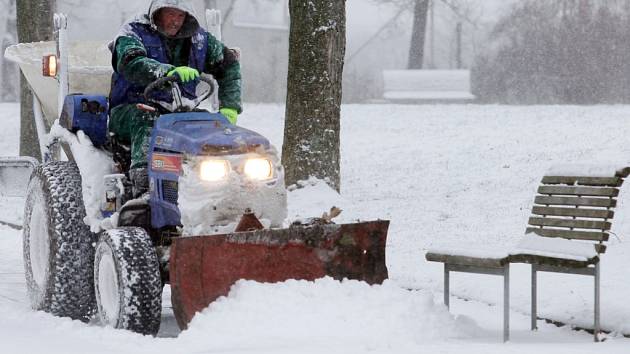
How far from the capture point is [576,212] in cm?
735

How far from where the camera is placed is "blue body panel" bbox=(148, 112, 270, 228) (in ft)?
22.2

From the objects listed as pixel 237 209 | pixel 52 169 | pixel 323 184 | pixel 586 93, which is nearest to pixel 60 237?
pixel 52 169

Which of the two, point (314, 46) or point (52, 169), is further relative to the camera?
point (314, 46)

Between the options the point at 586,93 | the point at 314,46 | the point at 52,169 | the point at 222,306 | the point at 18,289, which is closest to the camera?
the point at 222,306

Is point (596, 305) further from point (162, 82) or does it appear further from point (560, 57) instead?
point (560, 57)

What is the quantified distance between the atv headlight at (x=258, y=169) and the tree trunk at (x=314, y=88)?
4252 millimetres

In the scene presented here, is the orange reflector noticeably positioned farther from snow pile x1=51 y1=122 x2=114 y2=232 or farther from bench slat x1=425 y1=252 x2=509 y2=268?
bench slat x1=425 y1=252 x2=509 y2=268

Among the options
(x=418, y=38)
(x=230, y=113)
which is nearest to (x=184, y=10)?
(x=230, y=113)

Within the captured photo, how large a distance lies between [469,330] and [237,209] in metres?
1.49

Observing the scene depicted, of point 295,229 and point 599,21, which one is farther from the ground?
point 599,21

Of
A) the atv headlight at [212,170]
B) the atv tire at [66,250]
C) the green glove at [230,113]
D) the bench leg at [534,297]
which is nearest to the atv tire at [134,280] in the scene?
the atv headlight at [212,170]

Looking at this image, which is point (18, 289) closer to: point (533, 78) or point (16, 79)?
point (533, 78)

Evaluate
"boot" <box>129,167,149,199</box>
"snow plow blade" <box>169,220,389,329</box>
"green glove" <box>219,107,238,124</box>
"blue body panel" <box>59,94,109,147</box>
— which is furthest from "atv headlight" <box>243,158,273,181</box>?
"blue body panel" <box>59,94,109,147</box>

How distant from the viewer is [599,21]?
Result: 34812mm
